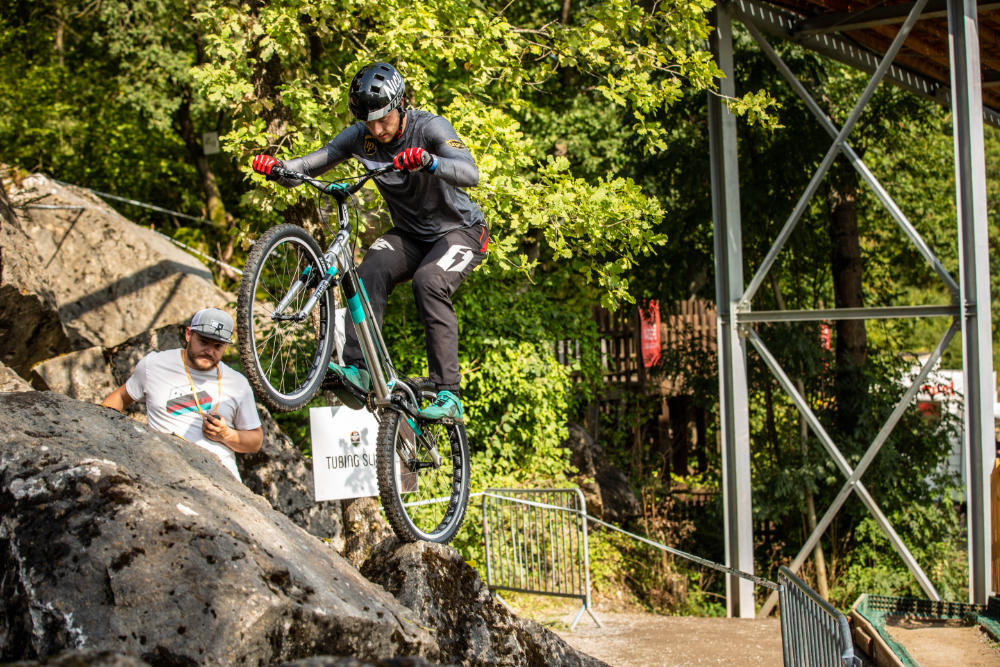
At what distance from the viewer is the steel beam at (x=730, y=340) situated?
9.73 meters

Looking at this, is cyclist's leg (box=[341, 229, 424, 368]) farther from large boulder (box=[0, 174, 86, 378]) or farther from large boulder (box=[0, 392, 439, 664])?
large boulder (box=[0, 174, 86, 378])

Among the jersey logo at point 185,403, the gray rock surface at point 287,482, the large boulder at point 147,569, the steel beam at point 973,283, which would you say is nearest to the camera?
the large boulder at point 147,569

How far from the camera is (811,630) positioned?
5227 mm

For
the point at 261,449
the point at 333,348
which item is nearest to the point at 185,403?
the point at 333,348

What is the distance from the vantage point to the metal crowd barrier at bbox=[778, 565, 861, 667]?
4.37 metres

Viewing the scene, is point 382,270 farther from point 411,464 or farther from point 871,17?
point 871,17

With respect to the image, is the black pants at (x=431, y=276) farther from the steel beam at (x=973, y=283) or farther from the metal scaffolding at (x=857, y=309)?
the steel beam at (x=973, y=283)

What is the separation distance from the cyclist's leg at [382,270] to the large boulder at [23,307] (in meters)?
4.40

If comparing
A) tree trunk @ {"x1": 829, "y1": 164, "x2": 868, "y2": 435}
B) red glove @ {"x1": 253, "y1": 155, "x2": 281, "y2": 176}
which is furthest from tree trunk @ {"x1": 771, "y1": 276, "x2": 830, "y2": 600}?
red glove @ {"x1": 253, "y1": 155, "x2": 281, "y2": 176}

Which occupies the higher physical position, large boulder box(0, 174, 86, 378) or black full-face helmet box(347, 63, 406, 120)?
black full-face helmet box(347, 63, 406, 120)

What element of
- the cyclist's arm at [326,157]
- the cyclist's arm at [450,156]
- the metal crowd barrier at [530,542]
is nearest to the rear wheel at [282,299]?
the cyclist's arm at [326,157]

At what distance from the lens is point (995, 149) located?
1065 inches

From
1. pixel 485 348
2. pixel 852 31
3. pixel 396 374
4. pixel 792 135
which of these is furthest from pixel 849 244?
pixel 396 374

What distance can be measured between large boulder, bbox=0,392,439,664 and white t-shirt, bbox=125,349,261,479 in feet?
3.92
